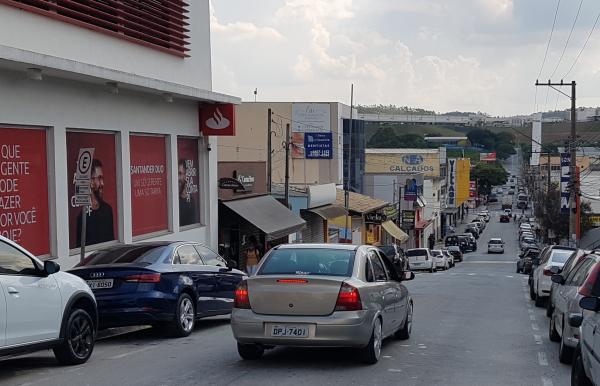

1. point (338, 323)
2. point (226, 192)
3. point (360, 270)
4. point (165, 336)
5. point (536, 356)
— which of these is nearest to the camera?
point (338, 323)

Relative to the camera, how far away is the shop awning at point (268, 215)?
2869 centimetres

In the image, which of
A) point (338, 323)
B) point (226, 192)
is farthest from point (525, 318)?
point (226, 192)

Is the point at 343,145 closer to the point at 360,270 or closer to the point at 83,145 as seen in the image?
the point at 83,145

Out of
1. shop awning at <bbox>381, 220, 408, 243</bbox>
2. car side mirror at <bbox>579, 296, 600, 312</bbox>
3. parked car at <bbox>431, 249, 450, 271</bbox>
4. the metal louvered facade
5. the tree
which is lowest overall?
parked car at <bbox>431, 249, 450, 271</bbox>

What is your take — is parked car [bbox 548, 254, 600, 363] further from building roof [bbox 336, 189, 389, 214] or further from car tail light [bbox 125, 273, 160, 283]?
building roof [bbox 336, 189, 389, 214]

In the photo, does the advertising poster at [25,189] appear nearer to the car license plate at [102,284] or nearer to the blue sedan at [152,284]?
the blue sedan at [152,284]

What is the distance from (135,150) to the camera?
2236 centimetres

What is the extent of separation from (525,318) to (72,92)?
Result: 11064 millimetres

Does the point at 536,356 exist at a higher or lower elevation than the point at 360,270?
lower

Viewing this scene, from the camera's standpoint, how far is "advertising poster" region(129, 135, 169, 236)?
73.4 ft

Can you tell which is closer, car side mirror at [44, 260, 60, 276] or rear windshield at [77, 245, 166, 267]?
car side mirror at [44, 260, 60, 276]

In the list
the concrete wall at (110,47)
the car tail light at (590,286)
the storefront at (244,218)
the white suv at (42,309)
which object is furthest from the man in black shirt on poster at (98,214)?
the car tail light at (590,286)

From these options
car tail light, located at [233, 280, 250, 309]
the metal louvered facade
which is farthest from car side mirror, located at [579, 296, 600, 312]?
the metal louvered facade

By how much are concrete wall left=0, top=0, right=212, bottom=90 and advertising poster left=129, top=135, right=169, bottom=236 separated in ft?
6.13
